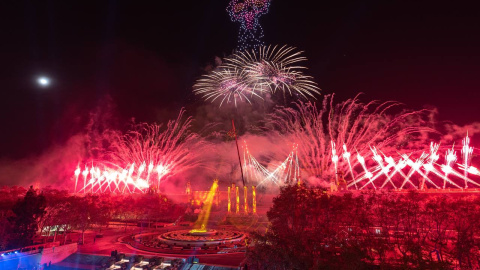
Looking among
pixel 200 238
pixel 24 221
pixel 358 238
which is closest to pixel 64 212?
pixel 24 221

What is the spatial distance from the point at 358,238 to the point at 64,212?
153ft

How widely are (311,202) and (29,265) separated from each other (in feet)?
111

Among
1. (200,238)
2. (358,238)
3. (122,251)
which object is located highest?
(358,238)

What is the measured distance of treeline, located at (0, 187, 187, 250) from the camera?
3728cm

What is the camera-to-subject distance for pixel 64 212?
1925 inches

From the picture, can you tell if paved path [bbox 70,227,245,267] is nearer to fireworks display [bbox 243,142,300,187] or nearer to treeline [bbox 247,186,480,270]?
treeline [bbox 247,186,480,270]

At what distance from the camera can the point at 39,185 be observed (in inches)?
3255

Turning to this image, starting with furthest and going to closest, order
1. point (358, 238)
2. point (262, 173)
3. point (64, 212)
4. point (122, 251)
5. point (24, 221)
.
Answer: point (262, 173) < point (64, 212) < point (122, 251) < point (24, 221) < point (358, 238)

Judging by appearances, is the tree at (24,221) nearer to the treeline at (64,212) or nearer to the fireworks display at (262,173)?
the treeline at (64,212)

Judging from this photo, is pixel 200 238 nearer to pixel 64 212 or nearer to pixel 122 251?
pixel 122 251

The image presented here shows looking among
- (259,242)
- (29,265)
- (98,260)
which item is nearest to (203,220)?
(98,260)

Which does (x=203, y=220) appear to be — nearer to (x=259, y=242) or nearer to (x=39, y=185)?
(x=259, y=242)

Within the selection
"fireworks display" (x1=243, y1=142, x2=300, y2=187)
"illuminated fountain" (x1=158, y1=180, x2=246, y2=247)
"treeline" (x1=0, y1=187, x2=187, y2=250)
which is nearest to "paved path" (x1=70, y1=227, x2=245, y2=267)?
"treeline" (x1=0, y1=187, x2=187, y2=250)

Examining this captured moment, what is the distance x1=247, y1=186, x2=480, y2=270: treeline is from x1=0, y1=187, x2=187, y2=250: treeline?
29.9m
